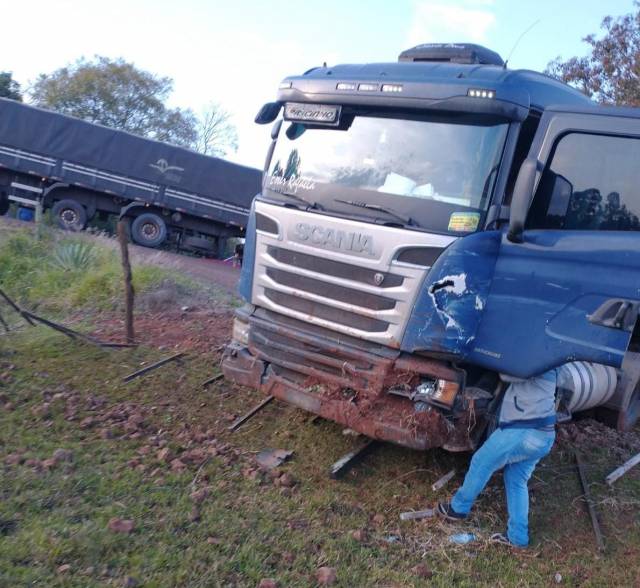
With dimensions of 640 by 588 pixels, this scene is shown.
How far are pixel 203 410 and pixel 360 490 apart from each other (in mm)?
1765

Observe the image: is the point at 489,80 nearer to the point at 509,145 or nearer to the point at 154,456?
the point at 509,145

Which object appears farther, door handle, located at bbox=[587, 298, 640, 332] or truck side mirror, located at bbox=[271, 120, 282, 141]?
truck side mirror, located at bbox=[271, 120, 282, 141]

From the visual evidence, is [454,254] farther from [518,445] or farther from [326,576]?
[326,576]

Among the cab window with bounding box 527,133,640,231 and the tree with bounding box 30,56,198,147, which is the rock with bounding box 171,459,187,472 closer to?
the cab window with bounding box 527,133,640,231

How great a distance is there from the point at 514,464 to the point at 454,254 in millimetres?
1462

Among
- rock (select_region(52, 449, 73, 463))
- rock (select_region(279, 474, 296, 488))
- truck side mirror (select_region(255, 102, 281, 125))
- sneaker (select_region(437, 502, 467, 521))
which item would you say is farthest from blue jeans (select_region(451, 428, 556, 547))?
truck side mirror (select_region(255, 102, 281, 125))

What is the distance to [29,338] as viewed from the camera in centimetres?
761

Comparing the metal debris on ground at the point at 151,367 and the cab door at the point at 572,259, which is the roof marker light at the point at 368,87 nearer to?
the cab door at the point at 572,259

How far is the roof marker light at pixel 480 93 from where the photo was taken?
4.68m

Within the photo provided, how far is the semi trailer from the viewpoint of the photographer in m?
18.8

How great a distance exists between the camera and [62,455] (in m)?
4.74

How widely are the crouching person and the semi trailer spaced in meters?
15.7

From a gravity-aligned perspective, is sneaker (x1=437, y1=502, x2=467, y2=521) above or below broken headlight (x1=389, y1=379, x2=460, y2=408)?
below

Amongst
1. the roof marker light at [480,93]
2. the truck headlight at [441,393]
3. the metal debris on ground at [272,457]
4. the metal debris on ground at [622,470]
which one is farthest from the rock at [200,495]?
the metal debris on ground at [622,470]
